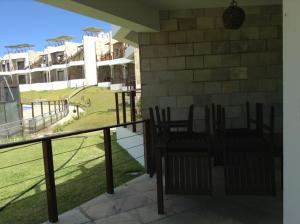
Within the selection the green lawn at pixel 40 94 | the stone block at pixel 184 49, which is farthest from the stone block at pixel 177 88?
the green lawn at pixel 40 94

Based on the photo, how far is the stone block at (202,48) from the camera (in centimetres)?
445

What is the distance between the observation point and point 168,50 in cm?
448

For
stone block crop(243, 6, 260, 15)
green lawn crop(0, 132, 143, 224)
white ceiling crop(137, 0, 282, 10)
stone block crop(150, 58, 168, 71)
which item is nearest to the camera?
green lawn crop(0, 132, 143, 224)

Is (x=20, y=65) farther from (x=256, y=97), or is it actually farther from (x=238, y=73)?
(x=256, y=97)

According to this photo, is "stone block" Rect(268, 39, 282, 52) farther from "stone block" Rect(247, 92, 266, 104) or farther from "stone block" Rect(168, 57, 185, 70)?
"stone block" Rect(168, 57, 185, 70)

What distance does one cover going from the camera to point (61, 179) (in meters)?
5.47

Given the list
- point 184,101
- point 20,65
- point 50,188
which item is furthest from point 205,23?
point 20,65

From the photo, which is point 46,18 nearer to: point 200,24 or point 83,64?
point 83,64

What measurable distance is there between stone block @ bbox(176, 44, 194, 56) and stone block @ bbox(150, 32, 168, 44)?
7.7 inches

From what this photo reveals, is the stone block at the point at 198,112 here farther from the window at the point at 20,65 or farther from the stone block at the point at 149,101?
the window at the point at 20,65

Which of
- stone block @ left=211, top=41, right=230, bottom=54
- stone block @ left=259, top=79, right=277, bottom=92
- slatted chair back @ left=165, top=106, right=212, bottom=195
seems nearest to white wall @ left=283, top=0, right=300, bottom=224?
slatted chair back @ left=165, top=106, right=212, bottom=195

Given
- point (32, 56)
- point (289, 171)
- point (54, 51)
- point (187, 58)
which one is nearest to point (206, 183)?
point (289, 171)

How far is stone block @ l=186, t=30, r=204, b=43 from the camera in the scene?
14.6ft

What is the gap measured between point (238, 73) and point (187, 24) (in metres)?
0.97
